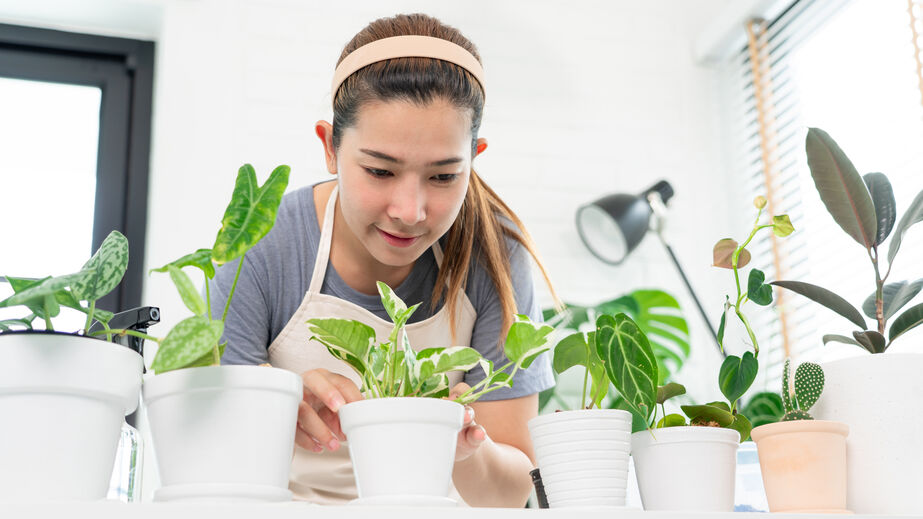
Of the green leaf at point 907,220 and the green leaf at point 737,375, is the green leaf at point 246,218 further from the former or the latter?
the green leaf at point 907,220

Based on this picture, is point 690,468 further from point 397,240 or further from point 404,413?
point 397,240

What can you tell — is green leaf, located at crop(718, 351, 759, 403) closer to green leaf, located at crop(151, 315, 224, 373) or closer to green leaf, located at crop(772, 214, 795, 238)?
green leaf, located at crop(772, 214, 795, 238)

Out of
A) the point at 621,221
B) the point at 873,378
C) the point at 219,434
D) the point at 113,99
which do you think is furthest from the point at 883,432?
the point at 113,99

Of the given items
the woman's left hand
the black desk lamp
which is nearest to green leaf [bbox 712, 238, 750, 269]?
the woman's left hand

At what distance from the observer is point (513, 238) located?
1.36 metres

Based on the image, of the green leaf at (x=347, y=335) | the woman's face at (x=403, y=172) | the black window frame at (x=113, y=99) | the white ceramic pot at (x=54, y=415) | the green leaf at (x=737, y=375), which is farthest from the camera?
the black window frame at (x=113, y=99)

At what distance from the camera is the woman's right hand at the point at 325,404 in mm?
754

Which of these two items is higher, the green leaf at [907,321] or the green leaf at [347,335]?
the green leaf at [907,321]

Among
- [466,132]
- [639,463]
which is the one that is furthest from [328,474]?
[639,463]

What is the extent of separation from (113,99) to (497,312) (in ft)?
4.91

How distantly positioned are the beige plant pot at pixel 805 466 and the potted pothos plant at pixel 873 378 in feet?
0.10

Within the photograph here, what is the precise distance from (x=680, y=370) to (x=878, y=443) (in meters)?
1.60

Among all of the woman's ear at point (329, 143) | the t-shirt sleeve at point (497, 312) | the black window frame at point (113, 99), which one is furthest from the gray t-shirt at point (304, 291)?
the black window frame at point (113, 99)

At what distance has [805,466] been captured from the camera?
2.45 feet
